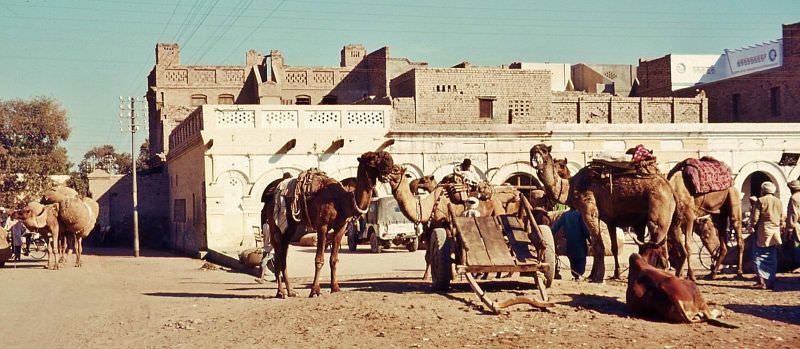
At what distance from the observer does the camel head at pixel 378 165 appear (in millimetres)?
14422

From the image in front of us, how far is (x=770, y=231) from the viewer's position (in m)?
15.2

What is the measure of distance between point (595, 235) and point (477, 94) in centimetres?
2159

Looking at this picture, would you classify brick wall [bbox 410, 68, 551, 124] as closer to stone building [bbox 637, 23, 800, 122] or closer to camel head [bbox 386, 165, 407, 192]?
stone building [bbox 637, 23, 800, 122]

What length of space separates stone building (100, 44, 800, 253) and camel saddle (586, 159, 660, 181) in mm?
15673

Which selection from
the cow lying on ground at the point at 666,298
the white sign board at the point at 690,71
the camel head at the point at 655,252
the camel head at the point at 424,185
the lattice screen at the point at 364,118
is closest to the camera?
the cow lying on ground at the point at 666,298

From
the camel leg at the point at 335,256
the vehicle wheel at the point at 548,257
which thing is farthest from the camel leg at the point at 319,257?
the vehicle wheel at the point at 548,257

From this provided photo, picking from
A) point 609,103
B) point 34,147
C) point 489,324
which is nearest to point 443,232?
point 489,324

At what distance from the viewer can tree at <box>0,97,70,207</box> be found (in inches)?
2153

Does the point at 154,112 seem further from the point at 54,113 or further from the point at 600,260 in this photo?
the point at 600,260

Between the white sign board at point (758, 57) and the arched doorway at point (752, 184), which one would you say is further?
the white sign board at point (758, 57)

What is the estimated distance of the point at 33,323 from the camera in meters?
13.4

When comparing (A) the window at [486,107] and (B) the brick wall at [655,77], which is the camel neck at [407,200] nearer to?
(A) the window at [486,107]

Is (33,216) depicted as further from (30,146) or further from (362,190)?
(30,146)

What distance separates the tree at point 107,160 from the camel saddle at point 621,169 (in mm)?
69937
